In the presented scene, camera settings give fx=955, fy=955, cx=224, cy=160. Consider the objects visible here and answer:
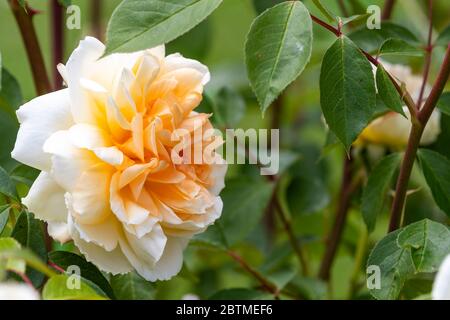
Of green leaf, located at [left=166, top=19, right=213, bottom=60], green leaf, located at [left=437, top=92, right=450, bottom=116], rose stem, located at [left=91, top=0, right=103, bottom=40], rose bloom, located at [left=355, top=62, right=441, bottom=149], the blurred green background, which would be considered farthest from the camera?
rose stem, located at [left=91, top=0, right=103, bottom=40]

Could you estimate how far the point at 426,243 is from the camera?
0.56 meters

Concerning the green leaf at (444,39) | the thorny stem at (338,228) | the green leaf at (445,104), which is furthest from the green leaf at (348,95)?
the thorny stem at (338,228)

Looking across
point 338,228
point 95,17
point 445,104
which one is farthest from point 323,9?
point 95,17

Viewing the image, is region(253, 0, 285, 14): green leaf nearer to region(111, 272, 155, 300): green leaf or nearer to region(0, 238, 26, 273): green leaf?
region(111, 272, 155, 300): green leaf

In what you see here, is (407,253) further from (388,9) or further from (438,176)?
(388,9)

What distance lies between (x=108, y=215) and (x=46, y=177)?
0.04m

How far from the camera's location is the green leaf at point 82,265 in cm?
59

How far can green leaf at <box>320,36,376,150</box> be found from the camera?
0.57 metres

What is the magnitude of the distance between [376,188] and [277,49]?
6.7 inches

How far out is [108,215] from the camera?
1.88ft

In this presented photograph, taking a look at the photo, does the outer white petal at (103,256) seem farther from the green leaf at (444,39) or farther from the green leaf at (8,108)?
the green leaf at (444,39)

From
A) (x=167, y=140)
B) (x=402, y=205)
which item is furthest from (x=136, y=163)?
(x=402, y=205)

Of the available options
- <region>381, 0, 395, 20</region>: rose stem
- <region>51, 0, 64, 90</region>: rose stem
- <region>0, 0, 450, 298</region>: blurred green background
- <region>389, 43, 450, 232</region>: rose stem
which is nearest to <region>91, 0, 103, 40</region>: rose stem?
<region>0, 0, 450, 298</region>: blurred green background

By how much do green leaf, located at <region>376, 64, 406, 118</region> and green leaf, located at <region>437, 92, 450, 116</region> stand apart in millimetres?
97
